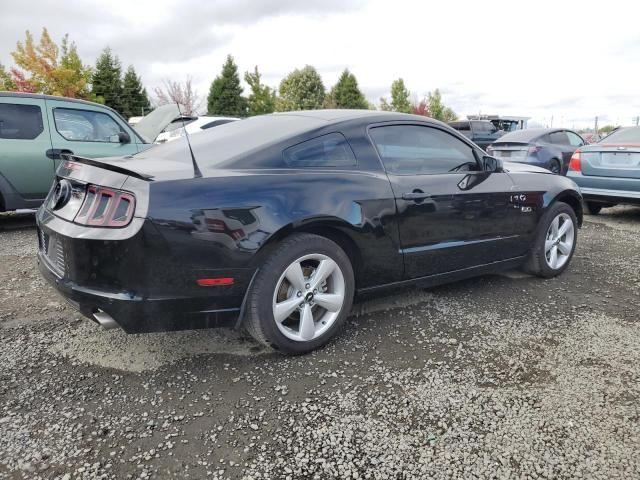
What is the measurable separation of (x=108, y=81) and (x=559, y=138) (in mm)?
26636

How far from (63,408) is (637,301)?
12.7ft

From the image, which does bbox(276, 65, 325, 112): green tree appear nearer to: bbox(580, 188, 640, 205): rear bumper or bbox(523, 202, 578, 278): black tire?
bbox(580, 188, 640, 205): rear bumper

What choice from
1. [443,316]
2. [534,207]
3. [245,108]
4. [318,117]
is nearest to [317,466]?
[443,316]

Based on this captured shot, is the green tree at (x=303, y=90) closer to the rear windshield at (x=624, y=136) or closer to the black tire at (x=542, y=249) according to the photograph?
the rear windshield at (x=624, y=136)

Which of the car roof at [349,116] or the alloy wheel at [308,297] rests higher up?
the car roof at [349,116]

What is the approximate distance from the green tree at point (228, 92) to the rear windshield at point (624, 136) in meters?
26.6

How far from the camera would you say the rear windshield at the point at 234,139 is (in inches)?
102

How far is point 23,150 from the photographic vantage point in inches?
217

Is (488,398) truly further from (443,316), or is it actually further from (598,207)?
(598,207)

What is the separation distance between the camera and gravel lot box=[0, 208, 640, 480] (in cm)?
180

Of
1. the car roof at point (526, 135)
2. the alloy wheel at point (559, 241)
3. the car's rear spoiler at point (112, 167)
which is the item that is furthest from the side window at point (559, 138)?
the car's rear spoiler at point (112, 167)

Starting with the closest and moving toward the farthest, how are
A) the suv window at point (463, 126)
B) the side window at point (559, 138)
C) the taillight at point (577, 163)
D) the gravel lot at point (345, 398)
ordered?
the gravel lot at point (345, 398) → the taillight at point (577, 163) → the side window at point (559, 138) → the suv window at point (463, 126)

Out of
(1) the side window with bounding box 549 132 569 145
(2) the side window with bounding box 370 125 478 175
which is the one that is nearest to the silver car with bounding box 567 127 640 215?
(1) the side window with bounding box 549 132 569 145

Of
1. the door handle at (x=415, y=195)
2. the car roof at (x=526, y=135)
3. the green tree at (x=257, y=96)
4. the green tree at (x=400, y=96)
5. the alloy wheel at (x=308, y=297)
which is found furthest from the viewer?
the green tree at (x=400, y=96)
